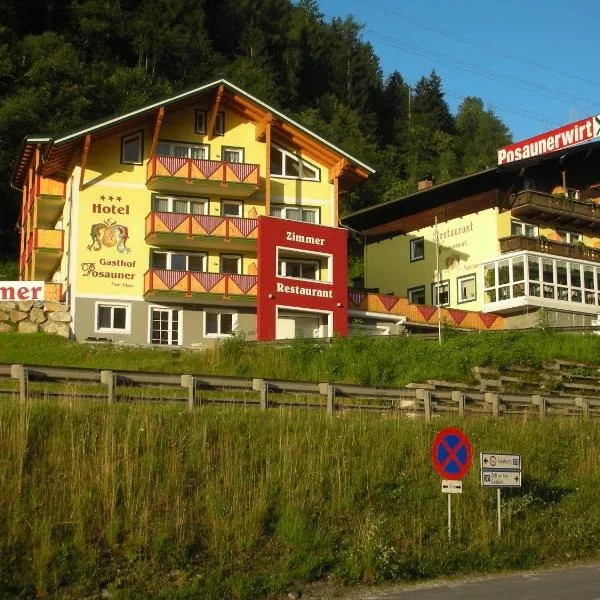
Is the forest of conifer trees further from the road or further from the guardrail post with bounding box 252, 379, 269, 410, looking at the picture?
the road

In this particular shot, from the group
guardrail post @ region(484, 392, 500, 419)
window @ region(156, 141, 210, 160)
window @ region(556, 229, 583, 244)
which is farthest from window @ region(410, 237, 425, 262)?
guardrail post @ region(484, 392, 500, 419)

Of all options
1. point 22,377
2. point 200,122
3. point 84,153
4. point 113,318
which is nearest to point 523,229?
point 200,122

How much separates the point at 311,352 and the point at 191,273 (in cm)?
862

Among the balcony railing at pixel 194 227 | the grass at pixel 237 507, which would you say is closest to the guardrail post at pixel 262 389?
the grass at pixel 237 507

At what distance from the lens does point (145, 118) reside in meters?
45.7

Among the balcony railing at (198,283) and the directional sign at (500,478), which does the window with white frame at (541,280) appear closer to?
the balcony railing at (198,283)

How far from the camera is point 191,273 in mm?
44156

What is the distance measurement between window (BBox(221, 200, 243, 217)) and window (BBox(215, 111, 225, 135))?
3.12m

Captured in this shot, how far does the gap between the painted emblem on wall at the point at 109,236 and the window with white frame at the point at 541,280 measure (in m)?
17.4

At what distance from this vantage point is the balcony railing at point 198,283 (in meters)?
43.7

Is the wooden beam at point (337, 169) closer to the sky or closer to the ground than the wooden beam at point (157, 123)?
closer to the ground

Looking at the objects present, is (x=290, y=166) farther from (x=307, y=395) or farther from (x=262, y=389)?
(x=262, y=389)

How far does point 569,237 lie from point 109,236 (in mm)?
23919

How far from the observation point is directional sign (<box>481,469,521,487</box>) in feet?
60.2
